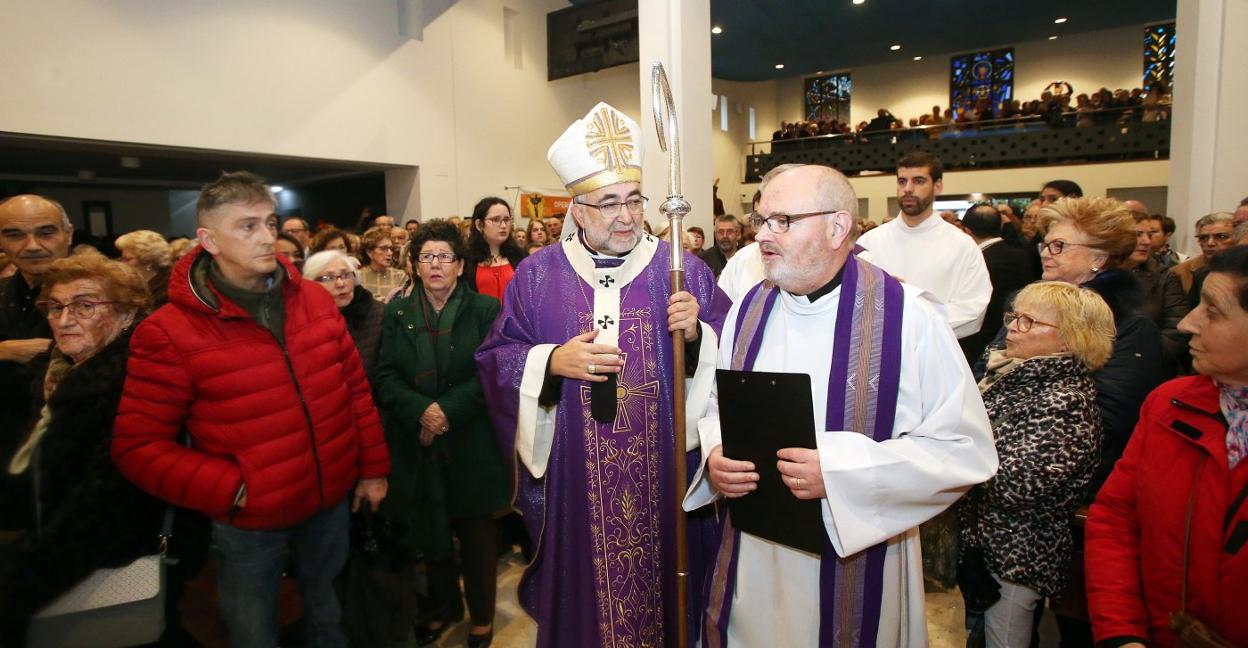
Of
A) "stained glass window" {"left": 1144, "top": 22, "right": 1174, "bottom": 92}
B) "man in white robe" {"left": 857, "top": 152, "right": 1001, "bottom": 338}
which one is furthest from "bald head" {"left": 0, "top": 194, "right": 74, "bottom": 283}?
"stained glass window" {"left": 1144, "top": 22, "right": 1174, "bottom": 92}

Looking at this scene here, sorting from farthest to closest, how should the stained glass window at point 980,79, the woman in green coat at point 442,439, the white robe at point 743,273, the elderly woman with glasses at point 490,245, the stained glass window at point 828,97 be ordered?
the stained glass window at point 828,97 → the stained glass window at point 980,79 → the elderly woman with glasses at point 490,245 → the white robe at point 743,273 → the woman in green coat at point 442,439

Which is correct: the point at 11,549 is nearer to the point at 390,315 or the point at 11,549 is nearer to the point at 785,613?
the point at 390,315

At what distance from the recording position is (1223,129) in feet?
17.1

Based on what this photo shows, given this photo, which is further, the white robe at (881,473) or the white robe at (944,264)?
the white robe at (944,264)

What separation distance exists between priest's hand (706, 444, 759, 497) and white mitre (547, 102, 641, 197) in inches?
41.8

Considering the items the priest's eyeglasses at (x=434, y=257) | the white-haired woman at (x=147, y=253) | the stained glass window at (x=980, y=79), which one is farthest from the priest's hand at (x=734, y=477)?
the stained glass window at (x=980, y=79)

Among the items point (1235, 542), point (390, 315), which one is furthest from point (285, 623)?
point (1235, 542)

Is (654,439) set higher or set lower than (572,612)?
higher

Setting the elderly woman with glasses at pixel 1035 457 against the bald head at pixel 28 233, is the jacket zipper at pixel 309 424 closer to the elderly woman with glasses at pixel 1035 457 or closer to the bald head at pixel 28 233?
the bald head at pixel 28 233

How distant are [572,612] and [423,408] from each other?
3.42 ft

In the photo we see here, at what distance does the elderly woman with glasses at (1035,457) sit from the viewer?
196 centimetres

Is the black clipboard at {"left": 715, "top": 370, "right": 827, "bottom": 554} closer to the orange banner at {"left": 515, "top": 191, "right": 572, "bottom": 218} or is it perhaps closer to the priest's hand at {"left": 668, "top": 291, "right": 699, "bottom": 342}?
the priest's hand at {"left": 668, "top": 291, "right": 699, "bottom": 342}

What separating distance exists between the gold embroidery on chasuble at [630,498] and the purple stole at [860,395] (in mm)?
662

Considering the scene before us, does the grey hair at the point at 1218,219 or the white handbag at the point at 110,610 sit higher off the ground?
the grey hair at the point at 1218,219
